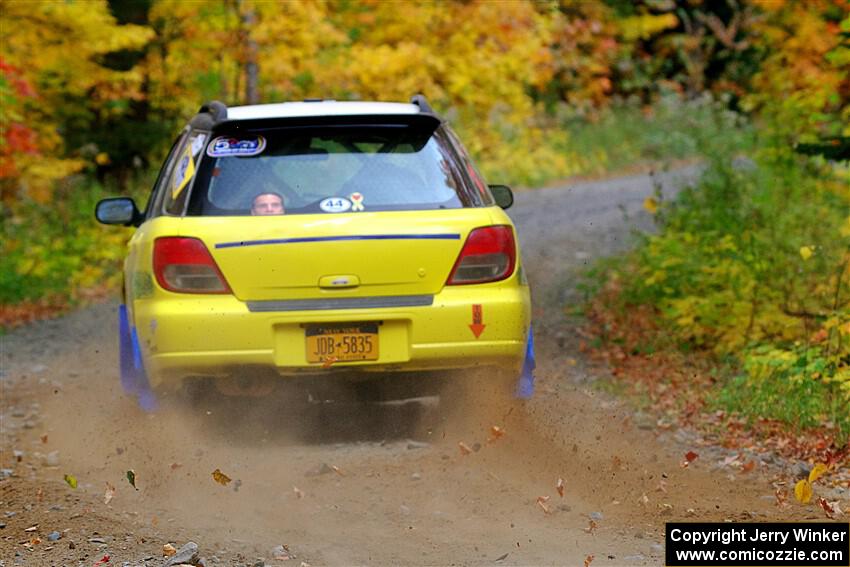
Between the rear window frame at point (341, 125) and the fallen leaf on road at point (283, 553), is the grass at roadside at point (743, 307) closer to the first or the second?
the rear window frame at point (341, 125)

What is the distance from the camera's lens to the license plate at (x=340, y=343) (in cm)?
641

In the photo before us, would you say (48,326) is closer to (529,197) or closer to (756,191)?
(756,191)

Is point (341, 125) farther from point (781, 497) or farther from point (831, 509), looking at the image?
point (831, 509)

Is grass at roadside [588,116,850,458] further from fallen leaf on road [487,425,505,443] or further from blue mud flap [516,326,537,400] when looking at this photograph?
fallen leaf on road [487,425,505,443]

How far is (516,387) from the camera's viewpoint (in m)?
6.95

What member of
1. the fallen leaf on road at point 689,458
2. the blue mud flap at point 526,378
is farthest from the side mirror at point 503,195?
the fallen leaf on road at point 689,458

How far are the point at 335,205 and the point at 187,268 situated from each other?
0.76 metres

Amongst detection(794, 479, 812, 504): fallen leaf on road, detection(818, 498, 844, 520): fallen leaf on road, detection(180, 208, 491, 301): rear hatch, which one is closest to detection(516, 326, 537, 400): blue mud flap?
detection(180, 208, 491, 301): rear hatch

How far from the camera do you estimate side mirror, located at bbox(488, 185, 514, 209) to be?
7869 mm

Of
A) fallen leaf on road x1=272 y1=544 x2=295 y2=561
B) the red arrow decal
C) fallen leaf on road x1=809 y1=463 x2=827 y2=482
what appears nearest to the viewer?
fallen leaf on road x1=272 y1=544 x2=295 y2=561

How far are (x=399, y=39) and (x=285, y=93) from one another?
198 cm

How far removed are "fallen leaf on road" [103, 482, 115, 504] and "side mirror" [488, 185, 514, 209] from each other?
2.71 m
